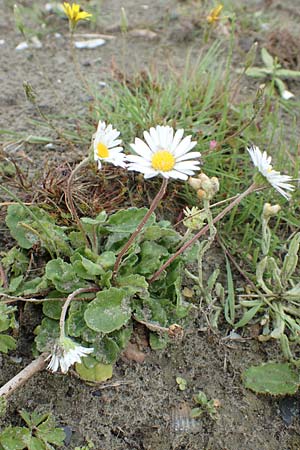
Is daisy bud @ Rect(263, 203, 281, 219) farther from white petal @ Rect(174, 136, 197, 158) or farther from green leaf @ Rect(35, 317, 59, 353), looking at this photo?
green leaf @ Rect(35, 317, 59, 353)

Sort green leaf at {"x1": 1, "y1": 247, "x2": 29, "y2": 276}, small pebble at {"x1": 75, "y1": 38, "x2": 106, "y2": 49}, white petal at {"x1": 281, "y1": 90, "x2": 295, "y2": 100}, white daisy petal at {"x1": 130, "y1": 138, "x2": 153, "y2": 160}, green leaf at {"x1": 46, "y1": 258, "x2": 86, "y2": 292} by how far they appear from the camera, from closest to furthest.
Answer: white daisy petal at {"x1": 130, "y1": 138, "x2": 153, "y2": 160} → green leaf at {"x1": 46, "y1": 258, "x2": 86, "y2": 292} → green leaf at {"x1": 1, "y1": 247, "x2": 29, "y2": 276} → white petal at {"x1": 281, "y1": 90, "x2": 295, "y2": 100} → small pebble at {"x1": 75, "y1": 38, "x2": 106, "y2": 49}

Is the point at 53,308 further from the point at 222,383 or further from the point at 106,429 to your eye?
the point at 222,383

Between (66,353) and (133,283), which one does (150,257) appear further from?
(66,353)

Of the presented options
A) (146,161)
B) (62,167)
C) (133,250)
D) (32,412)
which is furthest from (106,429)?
(62,167)

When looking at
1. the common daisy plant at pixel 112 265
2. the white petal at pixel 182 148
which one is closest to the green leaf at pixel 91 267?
the common daisy plant at pixel 112 265

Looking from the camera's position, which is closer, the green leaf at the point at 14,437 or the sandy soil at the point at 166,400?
the green leaf at the point at 14,437

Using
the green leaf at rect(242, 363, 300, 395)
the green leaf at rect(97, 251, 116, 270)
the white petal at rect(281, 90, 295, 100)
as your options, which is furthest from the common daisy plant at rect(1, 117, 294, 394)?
the white petal at rect(281, 90, 295, 100)

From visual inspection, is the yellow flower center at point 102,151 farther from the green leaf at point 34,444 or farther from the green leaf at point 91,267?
the green leaf at point 34,444
